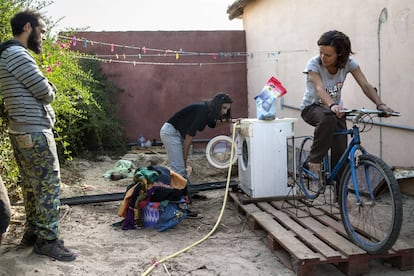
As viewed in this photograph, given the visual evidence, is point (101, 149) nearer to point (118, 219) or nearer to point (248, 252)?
point (118, 219)

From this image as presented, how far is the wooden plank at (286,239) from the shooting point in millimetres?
3012

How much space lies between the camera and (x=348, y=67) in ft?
12.6

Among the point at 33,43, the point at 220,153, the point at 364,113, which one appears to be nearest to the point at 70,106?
the point at 220,153

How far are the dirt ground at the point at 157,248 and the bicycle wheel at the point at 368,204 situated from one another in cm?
24

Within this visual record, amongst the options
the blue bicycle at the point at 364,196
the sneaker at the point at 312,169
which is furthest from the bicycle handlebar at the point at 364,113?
the sneaker at the point at 312,169

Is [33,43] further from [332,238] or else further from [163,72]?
[163,72]

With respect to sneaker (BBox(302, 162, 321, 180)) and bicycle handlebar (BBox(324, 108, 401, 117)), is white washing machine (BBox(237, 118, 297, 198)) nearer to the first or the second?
sneaker (BBox(302, 162, 321, 180))

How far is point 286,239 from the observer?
11.1ft

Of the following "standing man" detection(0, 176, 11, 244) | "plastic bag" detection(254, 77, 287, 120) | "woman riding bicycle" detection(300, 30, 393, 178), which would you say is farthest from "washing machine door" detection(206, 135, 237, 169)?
"standing man" detection(0, 176, 11, 244)

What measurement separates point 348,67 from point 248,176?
1.69 meters

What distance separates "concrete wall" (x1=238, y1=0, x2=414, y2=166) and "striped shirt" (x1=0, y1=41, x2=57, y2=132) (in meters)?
3.82

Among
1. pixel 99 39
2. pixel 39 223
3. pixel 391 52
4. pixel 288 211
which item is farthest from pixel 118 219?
pixel 99 39

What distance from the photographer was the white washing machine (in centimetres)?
469

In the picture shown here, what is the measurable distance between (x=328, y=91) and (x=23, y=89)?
8.36 feet
